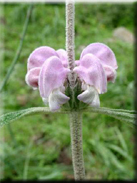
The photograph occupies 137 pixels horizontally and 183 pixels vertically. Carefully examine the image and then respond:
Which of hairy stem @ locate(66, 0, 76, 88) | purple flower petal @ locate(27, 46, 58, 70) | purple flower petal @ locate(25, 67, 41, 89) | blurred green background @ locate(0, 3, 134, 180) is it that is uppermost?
hairy stem @ locate(66, 0, 76, 88)

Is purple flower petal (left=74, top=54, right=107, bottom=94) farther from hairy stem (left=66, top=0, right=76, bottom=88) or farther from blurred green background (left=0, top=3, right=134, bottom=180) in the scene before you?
blurred green background (left=0, top=3, right=134, bottom=180)

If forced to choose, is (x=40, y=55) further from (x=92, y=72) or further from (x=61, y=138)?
(x=61, y=138)

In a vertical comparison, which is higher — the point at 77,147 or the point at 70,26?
the point at 70,26

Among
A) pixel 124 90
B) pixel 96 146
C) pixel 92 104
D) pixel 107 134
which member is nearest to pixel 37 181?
pixel 96 146

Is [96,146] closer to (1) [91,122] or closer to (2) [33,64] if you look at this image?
(1) [91,122]

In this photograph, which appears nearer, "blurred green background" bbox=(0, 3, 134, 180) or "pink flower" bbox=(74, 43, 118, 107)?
"pink flower" bbox=(74, 43, 118, 107)

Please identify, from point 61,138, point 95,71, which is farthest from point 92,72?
point 61,138

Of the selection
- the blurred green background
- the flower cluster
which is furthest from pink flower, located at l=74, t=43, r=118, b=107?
the blurred green background
